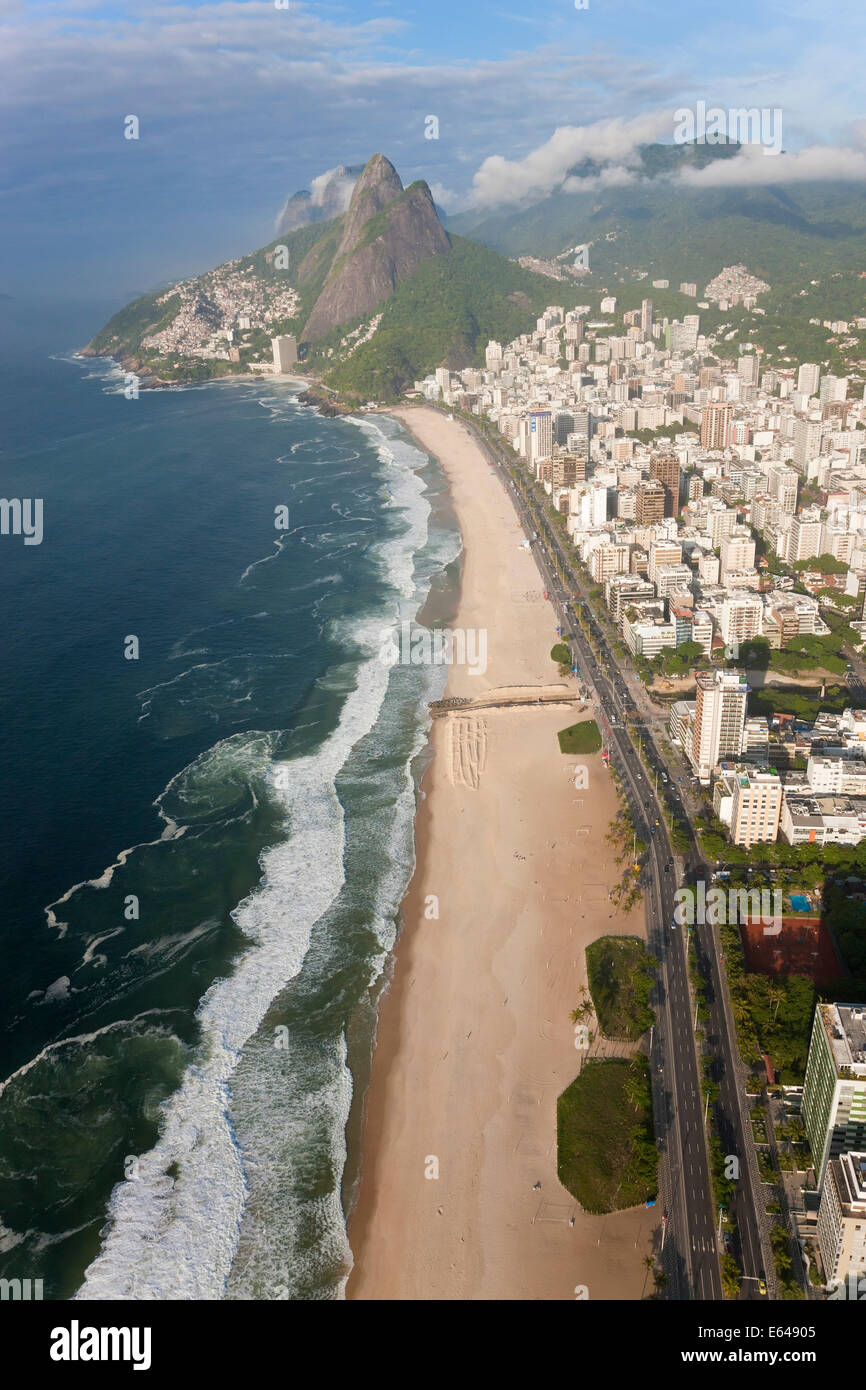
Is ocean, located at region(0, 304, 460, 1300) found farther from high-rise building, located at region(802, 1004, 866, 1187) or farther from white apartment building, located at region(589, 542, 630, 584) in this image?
high-rise building, located at region(802, 1004, 866, 1187)

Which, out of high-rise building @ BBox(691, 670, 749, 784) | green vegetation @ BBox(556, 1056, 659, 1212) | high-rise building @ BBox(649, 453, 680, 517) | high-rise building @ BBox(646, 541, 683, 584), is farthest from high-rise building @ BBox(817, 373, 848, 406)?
green vegetation @ BBox(556, 1056, 659, 1212)

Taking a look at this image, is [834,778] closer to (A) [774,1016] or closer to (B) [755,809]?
(B) [755,809]

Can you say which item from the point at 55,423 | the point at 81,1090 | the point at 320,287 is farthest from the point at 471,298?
the point at 81,1090

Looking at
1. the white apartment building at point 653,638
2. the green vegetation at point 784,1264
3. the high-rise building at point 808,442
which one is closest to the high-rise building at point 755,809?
the green vegetation at point 784,1264

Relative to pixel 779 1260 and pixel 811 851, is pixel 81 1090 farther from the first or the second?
pixel 811 851

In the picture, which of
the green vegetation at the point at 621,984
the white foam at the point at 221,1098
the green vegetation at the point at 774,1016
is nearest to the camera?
the white foam at the point at 221,1098

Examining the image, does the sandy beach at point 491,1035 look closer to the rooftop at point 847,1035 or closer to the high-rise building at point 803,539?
the rooftop at point 847,1035

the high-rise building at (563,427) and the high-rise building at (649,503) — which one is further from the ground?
the high-rise building at (563,427)
